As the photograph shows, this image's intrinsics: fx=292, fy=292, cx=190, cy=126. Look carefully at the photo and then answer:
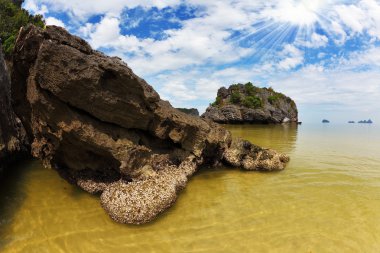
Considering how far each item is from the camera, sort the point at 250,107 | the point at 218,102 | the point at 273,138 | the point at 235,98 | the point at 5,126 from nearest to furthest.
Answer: the point at 5,126
the point at 273,138
the point at 250,107
the point at 235,98
the point at 218,102

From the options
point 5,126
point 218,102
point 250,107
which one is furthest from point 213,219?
point 218,102

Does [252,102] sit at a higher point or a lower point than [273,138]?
higher

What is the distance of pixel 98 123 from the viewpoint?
946 cm

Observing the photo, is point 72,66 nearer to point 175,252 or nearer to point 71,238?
point 71,238

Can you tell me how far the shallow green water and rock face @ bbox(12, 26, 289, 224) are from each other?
566mm

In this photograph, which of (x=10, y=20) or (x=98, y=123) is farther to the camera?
(x=10, y=20)

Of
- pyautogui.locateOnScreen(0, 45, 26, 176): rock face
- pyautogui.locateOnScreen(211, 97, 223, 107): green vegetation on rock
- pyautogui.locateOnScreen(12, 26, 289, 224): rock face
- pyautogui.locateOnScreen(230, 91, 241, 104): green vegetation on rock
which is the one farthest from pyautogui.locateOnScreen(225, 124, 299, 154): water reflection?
pyautogui.locateOnScreen(211, 97, 223, 107): green vegetation on rock

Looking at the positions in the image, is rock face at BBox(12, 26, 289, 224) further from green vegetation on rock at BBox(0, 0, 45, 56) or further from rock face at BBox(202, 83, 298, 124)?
rock face at BBox(202, 83, 298, 124)

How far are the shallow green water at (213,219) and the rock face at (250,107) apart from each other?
44551 millimetres

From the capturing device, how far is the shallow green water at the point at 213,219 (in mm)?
6863

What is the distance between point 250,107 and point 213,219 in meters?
52.9

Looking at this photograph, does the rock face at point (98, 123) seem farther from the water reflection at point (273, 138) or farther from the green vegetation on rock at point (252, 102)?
the green vegetation on rock at point (252, 102)

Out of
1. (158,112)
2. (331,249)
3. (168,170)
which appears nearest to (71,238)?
(168,170)

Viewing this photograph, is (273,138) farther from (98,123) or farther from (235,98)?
(235,98)
